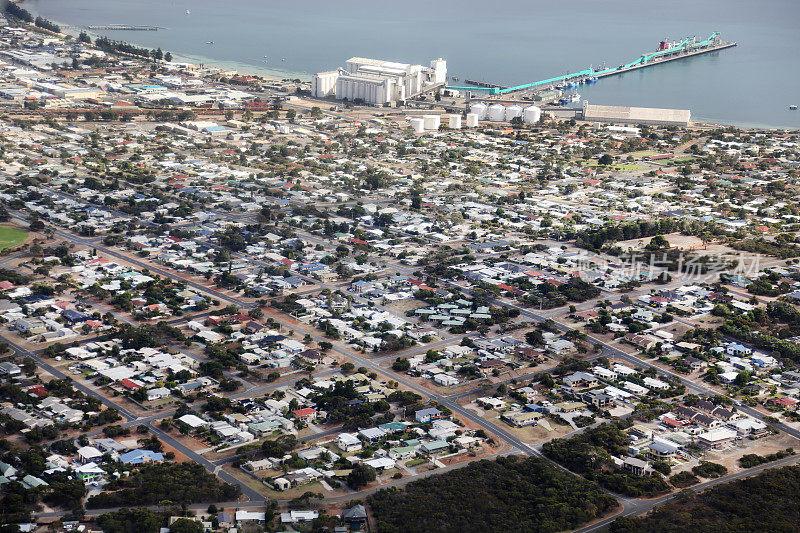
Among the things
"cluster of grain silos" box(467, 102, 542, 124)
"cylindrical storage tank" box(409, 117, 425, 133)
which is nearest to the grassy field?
"cylindrical storage tank" box(409, 117, 425, 133)

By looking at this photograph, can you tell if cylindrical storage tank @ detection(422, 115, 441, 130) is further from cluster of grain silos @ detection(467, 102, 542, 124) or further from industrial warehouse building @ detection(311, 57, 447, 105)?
industrial warehouse building @ detection(311, 57, 447, 105)

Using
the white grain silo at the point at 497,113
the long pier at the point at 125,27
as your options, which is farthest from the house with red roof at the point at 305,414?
the long pier at the point at 125,27

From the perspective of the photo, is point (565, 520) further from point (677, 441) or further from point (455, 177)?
point (455, 177)

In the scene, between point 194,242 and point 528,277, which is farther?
point 194,242

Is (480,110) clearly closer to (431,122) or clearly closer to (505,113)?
(505,113)

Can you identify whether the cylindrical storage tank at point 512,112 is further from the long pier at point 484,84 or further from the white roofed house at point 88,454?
the white roofed house at point 88,454

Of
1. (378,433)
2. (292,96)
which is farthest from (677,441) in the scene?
(292,96)
